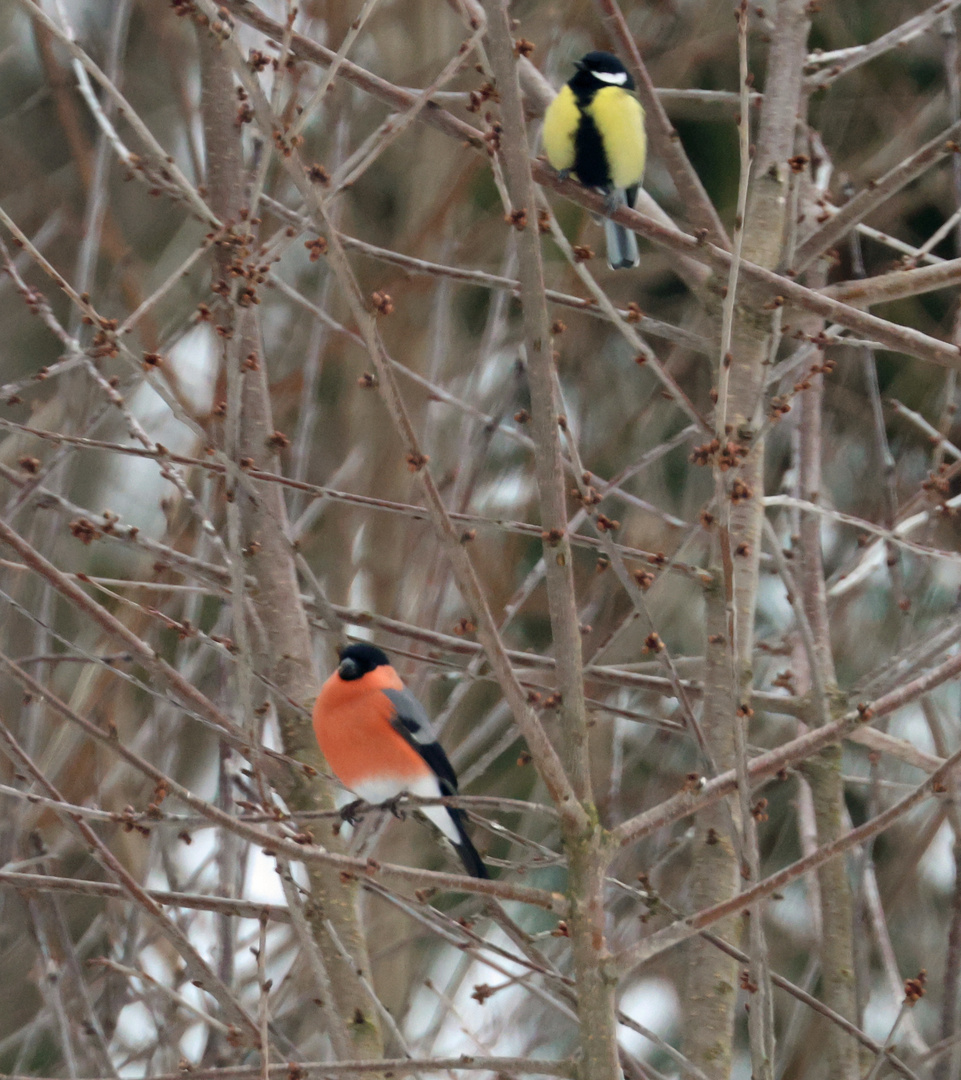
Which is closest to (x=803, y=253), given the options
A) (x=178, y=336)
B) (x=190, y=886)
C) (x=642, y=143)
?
(x=642, y=143)

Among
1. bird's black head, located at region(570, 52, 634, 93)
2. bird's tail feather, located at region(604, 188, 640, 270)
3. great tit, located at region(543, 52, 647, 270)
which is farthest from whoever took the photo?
bird's black head, located at region(570, 52, 634, 93)

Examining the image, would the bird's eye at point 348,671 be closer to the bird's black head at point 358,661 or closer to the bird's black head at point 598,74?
the bird's black head at point 358,661

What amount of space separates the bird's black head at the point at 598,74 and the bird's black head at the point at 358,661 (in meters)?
1.73

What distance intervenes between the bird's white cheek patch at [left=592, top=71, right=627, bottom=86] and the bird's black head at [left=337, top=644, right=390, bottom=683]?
5.85 ft

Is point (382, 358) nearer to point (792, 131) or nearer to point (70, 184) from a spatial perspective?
point (792, 131)

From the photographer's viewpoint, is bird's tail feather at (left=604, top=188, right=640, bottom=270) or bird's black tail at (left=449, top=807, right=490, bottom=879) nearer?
bird's black tail at (left=449, top=807, right=490, bottom=879)

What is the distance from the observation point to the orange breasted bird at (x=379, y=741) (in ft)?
9.61

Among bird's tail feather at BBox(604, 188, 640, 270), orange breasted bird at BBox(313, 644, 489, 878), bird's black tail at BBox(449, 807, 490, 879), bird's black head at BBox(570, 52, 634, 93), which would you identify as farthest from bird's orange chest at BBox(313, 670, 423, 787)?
bird's black head at BBox(570, 52, 634, 93)

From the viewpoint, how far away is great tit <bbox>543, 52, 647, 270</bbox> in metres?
3.53

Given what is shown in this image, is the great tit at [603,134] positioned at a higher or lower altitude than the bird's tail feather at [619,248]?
higher

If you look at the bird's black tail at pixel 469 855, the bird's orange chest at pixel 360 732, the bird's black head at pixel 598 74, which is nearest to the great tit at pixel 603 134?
the bird's black head at pixel 598 74

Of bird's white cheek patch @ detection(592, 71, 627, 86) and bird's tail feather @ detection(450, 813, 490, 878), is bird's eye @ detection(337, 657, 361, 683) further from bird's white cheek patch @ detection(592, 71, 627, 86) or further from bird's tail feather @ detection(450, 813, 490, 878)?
bird's white cheek patch @ detection(592, 71, 627, 86)

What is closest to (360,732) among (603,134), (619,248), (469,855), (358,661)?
(358,661)

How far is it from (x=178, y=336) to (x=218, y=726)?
0.91 m
